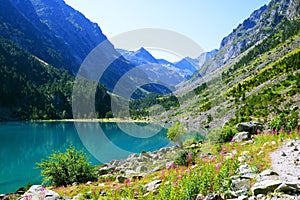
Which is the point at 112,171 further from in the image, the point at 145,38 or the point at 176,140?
the point at 145,38

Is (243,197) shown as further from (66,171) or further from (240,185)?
(66,171)

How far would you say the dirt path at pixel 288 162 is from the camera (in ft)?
28.6

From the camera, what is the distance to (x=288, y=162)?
36.3 feet

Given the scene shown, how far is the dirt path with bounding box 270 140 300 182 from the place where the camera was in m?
8.72

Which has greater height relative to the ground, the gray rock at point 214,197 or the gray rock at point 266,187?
the gray rock at point 266,187

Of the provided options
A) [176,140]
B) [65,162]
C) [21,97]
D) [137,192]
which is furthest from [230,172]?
[21,97]

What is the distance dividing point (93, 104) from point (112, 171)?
173284 mm

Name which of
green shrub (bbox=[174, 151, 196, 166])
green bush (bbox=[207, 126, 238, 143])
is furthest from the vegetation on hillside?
green shrub (bbox=[174, 151, 196, 166])

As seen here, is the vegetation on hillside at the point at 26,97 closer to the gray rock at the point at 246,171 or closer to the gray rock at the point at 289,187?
the gray rock at the point at 246,171

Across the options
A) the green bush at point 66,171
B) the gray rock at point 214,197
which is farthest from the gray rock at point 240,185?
the green bush at point 66,171

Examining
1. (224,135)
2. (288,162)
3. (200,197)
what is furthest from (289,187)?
(224,135)

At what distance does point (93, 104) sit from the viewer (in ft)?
636

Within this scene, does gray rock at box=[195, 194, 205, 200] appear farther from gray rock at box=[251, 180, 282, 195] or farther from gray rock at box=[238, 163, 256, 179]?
gray rock at box=[251, 180, 282, 195]

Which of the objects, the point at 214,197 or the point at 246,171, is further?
the point at 246,171
